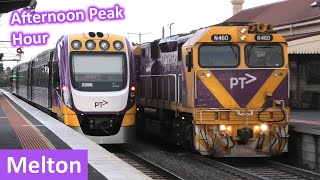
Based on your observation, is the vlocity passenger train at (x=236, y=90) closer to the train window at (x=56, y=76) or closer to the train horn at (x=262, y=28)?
the train horn at (x=262, y=28)

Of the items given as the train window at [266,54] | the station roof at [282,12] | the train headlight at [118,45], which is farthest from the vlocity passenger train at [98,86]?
the station roof at [282,12]

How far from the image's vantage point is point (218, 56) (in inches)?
511

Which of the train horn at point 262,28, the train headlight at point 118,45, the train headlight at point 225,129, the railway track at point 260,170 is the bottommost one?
the railway track at point 260,170

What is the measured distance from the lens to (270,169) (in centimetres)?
1280

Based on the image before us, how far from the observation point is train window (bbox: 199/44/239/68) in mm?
12836

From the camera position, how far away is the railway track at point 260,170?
456 inches

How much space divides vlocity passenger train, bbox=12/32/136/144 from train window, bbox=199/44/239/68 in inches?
115

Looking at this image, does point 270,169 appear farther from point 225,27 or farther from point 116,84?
point 116,84

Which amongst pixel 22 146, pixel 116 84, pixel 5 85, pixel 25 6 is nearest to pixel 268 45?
pixel 116 84

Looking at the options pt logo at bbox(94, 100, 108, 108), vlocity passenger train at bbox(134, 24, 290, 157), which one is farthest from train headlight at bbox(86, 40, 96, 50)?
Result: vlocity passenger train at bbox(134, 24, 290, 157)

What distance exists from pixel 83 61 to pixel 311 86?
13.5 m

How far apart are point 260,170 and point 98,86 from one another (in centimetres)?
494

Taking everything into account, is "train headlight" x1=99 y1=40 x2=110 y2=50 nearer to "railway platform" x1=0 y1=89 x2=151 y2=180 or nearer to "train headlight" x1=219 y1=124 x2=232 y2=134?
"railway platform" x1=0 y1=89 x2=151 y2=180

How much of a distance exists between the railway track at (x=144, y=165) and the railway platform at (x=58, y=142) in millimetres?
1459
